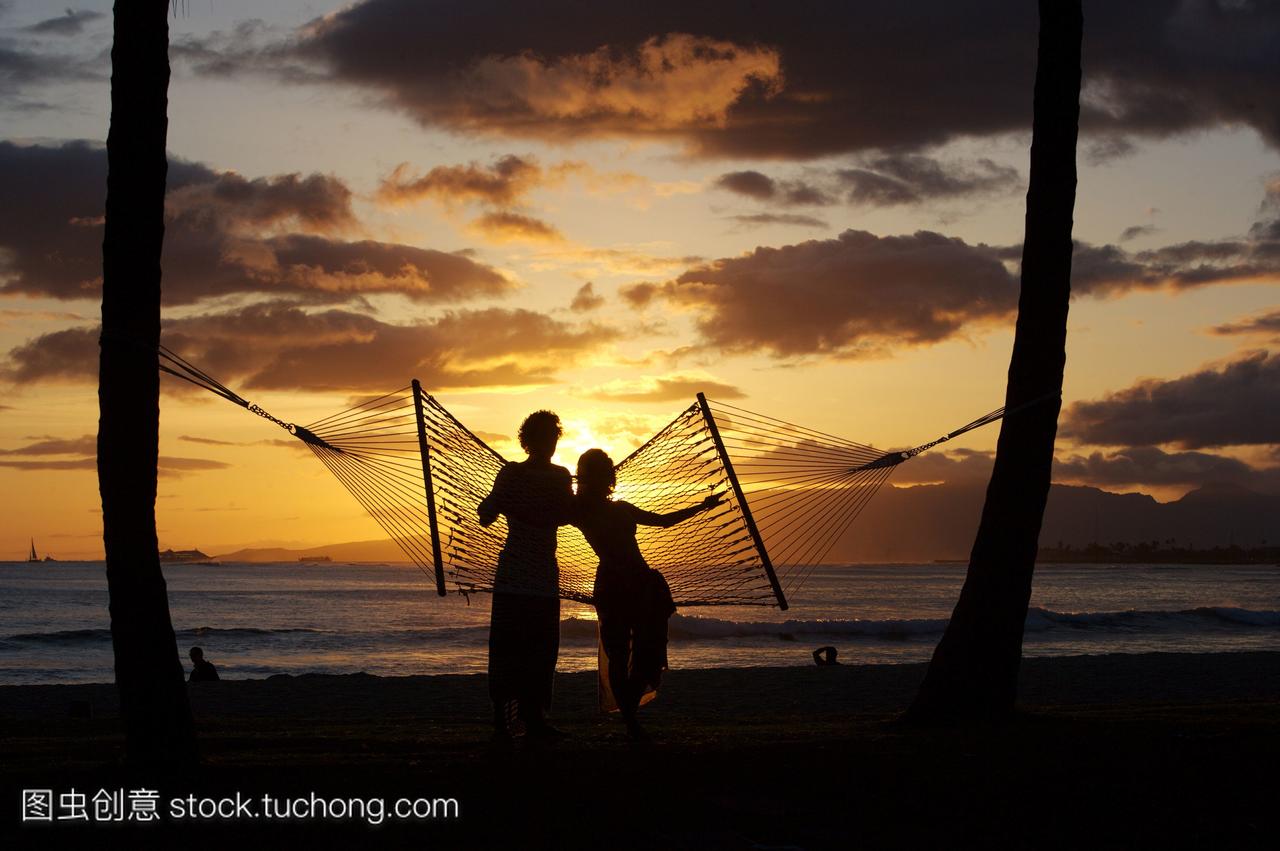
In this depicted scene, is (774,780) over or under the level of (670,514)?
under

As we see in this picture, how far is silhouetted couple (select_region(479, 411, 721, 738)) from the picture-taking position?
20.2 ft

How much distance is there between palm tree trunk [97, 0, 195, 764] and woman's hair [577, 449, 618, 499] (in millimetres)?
2055

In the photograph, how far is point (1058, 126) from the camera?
7.28 meters

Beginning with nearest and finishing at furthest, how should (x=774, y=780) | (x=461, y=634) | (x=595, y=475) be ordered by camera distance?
(x=774, y=780) < (x=595, y=475) < (x=461, y=634)

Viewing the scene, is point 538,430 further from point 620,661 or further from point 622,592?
point 620,661

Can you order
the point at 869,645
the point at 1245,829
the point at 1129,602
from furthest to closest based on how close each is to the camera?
the point at 1129,602 < the point at 869,645 < the point at 1245,829

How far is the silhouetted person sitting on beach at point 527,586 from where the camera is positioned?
20.1ft

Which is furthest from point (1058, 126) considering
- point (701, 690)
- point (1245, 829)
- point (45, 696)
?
point (45, 696)

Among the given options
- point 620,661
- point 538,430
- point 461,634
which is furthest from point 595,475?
point 461,634

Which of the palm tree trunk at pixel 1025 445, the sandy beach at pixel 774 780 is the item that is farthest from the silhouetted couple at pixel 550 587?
the palm tree trunk at pixel 1025 445

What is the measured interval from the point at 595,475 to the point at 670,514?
1.59 ft

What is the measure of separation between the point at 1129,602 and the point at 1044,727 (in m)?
49.4

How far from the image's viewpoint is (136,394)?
5422mm

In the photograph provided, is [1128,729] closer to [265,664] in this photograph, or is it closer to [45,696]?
[45,696]
